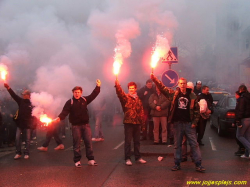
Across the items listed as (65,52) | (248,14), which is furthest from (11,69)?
(248,14)

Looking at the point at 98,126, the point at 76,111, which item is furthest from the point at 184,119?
the point at 98,126

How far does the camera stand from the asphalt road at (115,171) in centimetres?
634

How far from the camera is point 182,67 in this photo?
1658 cm

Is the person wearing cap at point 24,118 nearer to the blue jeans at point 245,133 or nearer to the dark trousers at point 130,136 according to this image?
the dark trousers at point 130,136

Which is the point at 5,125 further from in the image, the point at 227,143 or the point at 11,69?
the point at 227,143

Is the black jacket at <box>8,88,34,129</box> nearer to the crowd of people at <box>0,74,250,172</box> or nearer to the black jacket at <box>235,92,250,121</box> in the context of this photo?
the crowd of people at <box>0,74,250,172</box>

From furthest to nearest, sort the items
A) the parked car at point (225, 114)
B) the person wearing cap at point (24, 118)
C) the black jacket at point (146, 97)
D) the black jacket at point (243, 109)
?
the parked car at point (225, 114), the black jacket at point (146, 97), the person wearing cap at point (24, 118), the black jacket at point (243, 109)

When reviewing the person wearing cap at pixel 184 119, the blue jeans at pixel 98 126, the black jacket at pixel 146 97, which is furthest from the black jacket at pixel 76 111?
the blue jeans at pixel 98 126

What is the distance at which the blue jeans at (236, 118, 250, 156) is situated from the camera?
8.28 metres

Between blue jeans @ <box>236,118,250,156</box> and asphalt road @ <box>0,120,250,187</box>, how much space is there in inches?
14.3

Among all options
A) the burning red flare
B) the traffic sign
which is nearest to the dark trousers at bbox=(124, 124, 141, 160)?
the burning red flare

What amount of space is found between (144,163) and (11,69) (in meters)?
4.99

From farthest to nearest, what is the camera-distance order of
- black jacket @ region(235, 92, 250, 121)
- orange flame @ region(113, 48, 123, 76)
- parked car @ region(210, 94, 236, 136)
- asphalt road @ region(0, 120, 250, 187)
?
parked car @ region(210, 94, 236, 136) → black jacket @ region(235, 92, 250, 121) → orange flame @ region(113, 48, 123, 76) → asphalt road @ region(0, 120, 250, 187)

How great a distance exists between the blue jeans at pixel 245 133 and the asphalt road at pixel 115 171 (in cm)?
36
